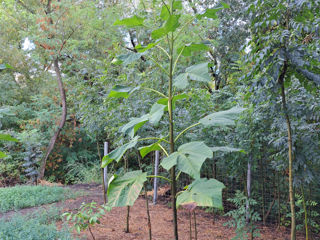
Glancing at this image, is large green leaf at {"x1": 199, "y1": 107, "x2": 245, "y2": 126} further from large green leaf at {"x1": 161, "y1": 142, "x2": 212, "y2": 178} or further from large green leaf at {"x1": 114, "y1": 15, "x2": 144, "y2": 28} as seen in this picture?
large green leaf at {"x1": 114, "y1": 15, "x2": 144, "y2": 28}

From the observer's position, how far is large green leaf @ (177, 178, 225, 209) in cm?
104

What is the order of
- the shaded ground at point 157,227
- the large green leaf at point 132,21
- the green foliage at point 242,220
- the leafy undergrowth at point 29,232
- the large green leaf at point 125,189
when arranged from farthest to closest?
the shaded ground at point 157,227
the leafy undergrowth at point 29,232
the green foliage at point 242,220
the large green leaf at point 132,21
the large green leaf at point 125,189

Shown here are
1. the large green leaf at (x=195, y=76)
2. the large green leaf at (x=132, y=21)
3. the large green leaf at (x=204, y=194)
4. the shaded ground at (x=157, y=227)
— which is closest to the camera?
the large green leaf at (x=204, y=194)

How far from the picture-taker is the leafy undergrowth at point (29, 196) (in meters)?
4.62

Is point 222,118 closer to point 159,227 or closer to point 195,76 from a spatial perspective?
point 195,76

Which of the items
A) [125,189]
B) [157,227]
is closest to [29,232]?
[157,227]

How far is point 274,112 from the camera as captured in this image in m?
2.50

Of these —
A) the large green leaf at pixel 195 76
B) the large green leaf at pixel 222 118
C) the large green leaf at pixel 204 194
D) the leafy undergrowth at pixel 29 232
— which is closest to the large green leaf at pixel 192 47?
the large green leaf at pixel 195 76

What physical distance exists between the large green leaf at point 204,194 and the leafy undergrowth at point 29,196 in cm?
433

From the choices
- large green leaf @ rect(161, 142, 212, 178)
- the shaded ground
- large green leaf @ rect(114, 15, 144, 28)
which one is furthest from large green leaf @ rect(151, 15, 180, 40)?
the shaded ground

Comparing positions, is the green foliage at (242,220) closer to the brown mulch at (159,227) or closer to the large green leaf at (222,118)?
the brown mulch at (159,227)

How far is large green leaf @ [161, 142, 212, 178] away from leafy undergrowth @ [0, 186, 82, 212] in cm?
434

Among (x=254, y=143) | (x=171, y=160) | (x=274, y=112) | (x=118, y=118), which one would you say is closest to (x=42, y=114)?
(x=118, y=118)

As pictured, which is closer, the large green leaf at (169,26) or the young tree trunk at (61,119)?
the large green leaf at (169,26)
